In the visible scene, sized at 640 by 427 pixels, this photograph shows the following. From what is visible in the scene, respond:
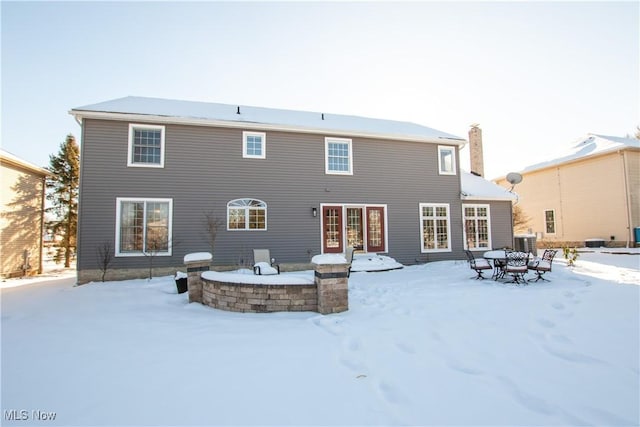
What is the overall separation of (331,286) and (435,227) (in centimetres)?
914

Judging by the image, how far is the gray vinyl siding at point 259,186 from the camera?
10211mm

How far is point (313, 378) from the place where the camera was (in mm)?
3258

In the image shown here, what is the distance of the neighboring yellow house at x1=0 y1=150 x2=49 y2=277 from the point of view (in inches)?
510

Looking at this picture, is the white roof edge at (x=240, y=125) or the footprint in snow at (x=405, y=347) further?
the white roof edge at (x=240, y=125)

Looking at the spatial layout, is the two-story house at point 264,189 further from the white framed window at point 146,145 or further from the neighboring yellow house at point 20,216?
the neighboring yellow house at point 20,216

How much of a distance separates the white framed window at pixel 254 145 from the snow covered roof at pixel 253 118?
0.30 m

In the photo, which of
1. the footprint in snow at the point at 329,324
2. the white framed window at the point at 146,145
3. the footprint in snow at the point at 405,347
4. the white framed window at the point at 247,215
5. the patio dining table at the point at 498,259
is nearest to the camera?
the footprint in snow at the point at 405,347

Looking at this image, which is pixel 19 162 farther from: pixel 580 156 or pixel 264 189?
pixel 580 156

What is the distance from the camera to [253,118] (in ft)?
39.1

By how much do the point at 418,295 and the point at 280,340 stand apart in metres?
3.76

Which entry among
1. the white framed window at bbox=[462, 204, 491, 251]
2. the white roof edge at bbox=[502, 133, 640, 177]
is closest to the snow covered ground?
the white framed window at bbox=[462, 204, 491, 251]

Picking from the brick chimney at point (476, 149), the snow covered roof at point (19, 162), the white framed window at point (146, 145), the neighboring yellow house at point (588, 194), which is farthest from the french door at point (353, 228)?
the snow covered roof at point (19, 162)

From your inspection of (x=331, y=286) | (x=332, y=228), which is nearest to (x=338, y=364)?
(x=331, y=286)

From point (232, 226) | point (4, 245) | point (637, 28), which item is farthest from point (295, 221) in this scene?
point (637, 28)
